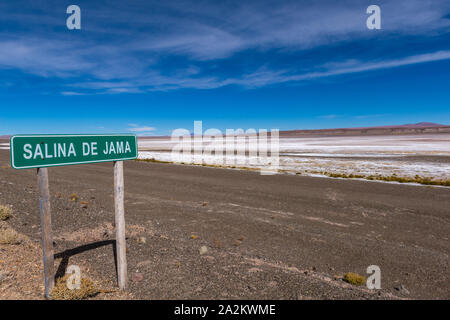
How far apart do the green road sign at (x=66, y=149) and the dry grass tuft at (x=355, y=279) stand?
4.54 metres

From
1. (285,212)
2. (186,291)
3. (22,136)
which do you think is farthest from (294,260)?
(22,136)

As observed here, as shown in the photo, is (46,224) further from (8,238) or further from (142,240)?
(8,238)

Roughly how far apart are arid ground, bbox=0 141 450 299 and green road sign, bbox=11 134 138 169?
218 centimetres

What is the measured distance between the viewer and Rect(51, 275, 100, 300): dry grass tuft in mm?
3944

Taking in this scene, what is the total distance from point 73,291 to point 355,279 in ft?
15.8

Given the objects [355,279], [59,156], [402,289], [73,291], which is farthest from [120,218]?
[402,289]

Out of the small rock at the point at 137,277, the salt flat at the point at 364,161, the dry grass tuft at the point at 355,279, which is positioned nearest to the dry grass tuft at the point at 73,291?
the small rock at the point at 137,277

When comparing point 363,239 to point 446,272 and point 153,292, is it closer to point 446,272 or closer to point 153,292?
point 446,272

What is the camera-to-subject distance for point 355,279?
5055mm

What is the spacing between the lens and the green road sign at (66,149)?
312 cm

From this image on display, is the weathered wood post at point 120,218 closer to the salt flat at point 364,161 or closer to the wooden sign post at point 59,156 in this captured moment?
the wooden sign post at point 59,156

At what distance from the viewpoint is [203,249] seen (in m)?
6.20

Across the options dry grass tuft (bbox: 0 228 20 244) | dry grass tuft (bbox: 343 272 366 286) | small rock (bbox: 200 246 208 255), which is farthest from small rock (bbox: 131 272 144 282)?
dry grass tuft (bbox: 343 272 366 286)

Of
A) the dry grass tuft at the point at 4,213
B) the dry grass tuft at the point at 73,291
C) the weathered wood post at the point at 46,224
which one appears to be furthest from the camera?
the dry grass tuft at the point at 4,213
